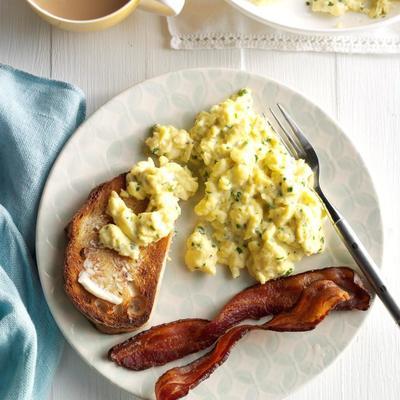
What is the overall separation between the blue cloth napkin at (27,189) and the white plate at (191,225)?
70 millimetres

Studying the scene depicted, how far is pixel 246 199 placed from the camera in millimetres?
2482

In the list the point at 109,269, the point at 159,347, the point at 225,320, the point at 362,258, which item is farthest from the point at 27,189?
the point at 362,258

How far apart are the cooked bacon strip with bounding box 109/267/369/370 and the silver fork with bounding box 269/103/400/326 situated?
0.05 meters

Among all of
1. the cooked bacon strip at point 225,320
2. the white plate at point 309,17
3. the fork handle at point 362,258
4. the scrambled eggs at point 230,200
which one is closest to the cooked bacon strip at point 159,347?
the cooked bacon strip at point 225,320

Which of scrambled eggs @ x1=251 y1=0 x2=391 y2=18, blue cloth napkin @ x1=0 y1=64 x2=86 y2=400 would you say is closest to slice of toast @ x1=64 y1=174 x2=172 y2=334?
blue cloth napkin @ x1=0 y1=64 x2=86 y2=400

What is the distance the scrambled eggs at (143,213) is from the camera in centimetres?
245

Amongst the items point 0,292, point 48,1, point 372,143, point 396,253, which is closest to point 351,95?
point 372,143

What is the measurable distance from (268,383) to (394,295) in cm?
55

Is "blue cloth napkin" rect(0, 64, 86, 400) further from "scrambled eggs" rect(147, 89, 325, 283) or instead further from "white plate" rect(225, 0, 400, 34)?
"white plate" rect(225, 0, 400, 34)

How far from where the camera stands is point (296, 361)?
102 inches

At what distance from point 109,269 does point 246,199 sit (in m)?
0.48

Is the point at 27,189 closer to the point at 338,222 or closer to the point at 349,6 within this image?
the point at 338,222

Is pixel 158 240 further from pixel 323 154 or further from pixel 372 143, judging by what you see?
pixel 372 143

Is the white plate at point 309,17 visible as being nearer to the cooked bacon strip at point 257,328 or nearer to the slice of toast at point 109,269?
the slice of toast at point 109,269
